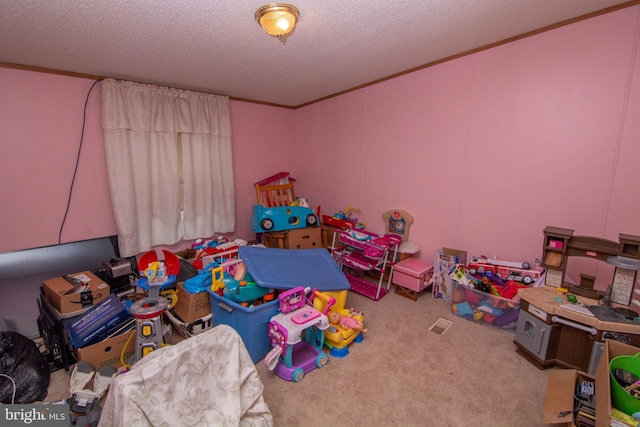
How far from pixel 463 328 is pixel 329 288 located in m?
1.19

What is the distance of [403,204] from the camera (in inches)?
122

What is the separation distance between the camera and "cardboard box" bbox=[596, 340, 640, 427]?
1104 millimetres

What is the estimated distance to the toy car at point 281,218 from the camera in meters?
3.40

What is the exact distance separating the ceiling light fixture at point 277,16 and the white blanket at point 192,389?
A: 5.59 feet

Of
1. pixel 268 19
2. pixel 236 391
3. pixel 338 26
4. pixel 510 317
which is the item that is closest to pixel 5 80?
pixel 268 19

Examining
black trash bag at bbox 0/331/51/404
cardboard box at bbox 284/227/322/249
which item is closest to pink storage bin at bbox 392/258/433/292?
cardboard box at bbox 284/227/322/249

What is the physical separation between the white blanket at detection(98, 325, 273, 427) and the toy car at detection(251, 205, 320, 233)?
207cm

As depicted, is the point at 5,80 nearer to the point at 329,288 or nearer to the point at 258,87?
the point at 258,87

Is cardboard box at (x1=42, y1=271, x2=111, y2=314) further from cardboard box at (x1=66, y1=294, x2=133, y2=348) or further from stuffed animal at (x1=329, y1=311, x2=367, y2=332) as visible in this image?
stuffed animal at (x1=329, y1=311, x2=367, y2=332)

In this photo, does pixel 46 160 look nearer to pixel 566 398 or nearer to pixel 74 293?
pixel 74 293

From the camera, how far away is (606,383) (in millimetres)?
1228

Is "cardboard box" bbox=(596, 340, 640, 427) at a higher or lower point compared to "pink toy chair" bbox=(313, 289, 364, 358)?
higher

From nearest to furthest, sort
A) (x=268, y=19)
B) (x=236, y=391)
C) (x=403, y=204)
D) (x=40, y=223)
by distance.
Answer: (x=236, y=391) → (x=268, y=19) → (x=40, y=223) → (x=403, y=204)

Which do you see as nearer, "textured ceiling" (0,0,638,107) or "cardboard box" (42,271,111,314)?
"textured ceiling" (0,0,638,107)
